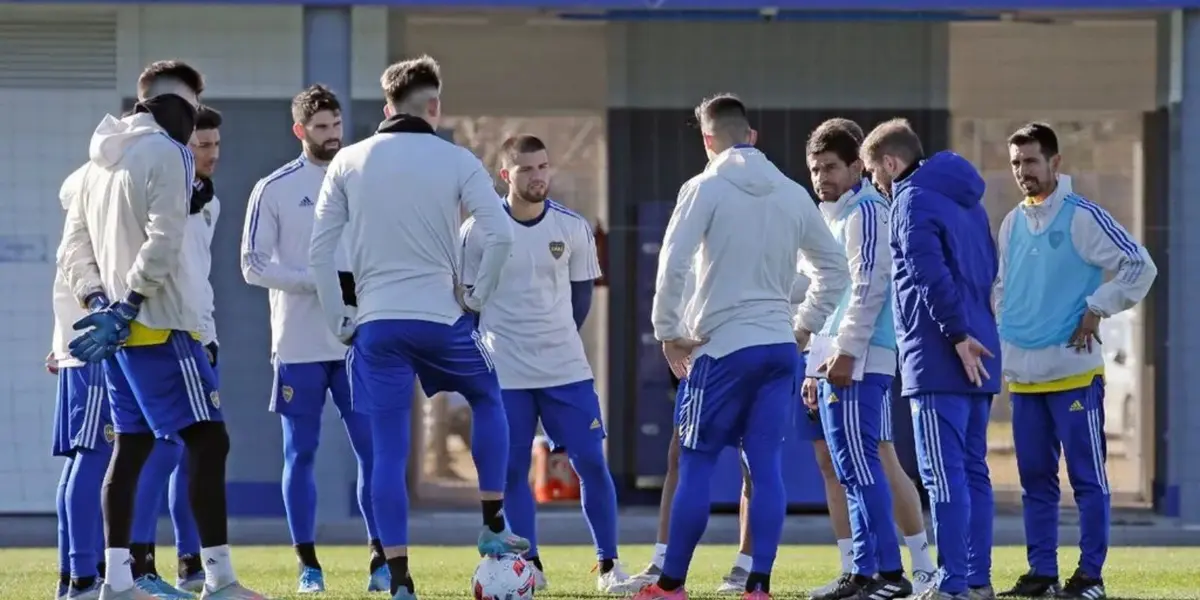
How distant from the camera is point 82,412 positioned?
8070mm

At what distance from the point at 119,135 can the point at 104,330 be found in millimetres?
716

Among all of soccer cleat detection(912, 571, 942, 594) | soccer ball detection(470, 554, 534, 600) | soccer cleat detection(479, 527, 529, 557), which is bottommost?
soccer cleat detection(912, 571, 942, 594)

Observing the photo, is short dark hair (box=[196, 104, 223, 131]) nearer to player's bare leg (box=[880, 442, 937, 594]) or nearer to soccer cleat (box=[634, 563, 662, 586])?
soccer cleat (box=[634, 563, 662, 586])

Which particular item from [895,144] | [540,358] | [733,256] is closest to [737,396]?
[733,256]

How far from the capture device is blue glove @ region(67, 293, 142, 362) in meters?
7.21

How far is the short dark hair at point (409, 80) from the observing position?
748 cm

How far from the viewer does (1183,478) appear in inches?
526

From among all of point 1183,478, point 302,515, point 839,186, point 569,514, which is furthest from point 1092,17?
point 302,515

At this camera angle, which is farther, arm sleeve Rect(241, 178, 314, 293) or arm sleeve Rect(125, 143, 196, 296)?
arm sleeve Rect(241, 178, 314, 293)

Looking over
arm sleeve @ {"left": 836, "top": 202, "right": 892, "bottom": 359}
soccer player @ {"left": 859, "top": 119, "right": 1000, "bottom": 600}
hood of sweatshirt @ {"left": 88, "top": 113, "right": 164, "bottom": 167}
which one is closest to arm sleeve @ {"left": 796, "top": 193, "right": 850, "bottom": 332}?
arm sleeve @ {"left": 836, "top": 202, "right": 892, "bottom": 359}

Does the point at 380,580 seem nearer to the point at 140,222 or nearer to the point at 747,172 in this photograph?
the point at 140,222

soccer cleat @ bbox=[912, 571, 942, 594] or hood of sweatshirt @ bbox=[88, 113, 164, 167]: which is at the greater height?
hood of sweatshirt @ bbox=[88, 113, 164, 167]

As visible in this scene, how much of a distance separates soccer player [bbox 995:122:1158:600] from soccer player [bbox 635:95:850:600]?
5.54 feet

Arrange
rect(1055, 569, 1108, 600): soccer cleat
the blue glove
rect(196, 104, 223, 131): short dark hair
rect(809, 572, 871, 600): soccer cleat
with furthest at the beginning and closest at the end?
rect(196, 104, 223, 131): short dark hair
rect(1055, 569, 1108, 600): soccer cleat
rect(809, 572, 871, 600): soccer cleat
the blue glove
